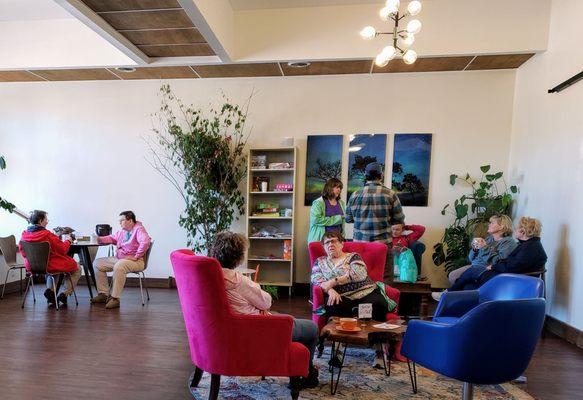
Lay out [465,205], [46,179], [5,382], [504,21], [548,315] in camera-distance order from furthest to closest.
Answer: [46,179]
[465,205]
[504,21]
[548,315]
[5,382]

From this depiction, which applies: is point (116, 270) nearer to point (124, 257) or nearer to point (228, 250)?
point (124, 257)

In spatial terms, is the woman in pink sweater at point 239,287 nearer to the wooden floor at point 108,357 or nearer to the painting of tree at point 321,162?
the wooden floor at point 108,357

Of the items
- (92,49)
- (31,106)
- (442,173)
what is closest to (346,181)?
(442,173)

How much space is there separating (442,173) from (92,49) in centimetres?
561

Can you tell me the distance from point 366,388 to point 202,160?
386 centimetres

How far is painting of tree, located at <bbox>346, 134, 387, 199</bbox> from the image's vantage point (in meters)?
5.61

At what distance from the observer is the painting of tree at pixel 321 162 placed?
18.7 feet

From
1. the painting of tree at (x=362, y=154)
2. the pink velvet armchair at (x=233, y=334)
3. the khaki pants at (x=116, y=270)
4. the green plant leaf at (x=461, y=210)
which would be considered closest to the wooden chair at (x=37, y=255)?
the khaki pants at (x=116, y=270)

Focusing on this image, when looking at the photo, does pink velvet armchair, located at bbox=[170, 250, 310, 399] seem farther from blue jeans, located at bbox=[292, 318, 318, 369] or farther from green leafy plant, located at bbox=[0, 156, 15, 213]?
green leafy plant, located at bbox=[0, 156, 15, 213]

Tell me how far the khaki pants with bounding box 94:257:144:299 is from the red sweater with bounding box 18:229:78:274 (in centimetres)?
36

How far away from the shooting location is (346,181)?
5707 mm

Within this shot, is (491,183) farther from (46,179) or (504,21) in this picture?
(46,179)

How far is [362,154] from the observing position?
5.64 m

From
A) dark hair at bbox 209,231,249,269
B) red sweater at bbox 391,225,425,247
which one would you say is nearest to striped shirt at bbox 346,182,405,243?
red sweater at bbox 391,225,425,247
